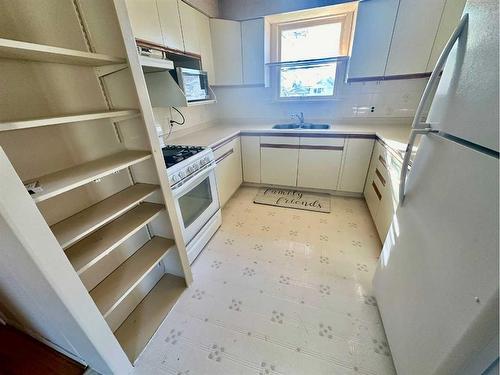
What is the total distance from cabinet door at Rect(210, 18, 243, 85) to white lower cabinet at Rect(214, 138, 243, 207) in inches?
32.3

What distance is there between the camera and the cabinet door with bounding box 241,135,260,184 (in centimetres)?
274

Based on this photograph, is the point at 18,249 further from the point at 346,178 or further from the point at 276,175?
the point at 346,178

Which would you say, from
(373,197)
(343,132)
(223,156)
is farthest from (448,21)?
(223,156)

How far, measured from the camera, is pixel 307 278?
1.61m

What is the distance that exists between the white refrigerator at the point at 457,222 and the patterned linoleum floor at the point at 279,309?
312 mm

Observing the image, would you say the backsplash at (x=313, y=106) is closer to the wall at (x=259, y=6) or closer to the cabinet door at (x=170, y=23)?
the cabinet door at (x=170, y=23)

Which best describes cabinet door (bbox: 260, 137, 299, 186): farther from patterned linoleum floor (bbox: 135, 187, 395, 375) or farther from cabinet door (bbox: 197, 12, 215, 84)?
cabinet door (bbox: 197, 12, 215, 84)

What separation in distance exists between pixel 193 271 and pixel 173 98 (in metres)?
1.49

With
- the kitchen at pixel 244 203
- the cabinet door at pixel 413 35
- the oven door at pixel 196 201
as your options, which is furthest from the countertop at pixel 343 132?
the cabinet door at pixel 413 35

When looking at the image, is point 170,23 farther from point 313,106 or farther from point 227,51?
point 313,106

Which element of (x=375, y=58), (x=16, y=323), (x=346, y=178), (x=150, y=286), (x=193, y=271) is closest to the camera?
(x=16, y=323)

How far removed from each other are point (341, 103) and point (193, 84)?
1915 mm

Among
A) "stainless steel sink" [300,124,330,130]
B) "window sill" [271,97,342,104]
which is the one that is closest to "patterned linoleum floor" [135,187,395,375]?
"stainless steel sink" [300,124,330,130]

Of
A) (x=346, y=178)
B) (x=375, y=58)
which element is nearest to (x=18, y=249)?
(x=346, y=178)
